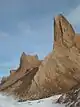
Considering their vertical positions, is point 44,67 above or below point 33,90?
above

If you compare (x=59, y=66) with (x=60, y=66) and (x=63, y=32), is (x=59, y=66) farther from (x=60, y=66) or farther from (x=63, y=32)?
(x=63, y=32)

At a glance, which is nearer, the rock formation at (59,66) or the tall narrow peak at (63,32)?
the rock formation at (59,66)

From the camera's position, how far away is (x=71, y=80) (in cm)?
4588

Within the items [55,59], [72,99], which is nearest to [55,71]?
[55,59]

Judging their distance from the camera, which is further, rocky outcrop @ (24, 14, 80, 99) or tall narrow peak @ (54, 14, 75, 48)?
tall narrow peak @ (54, 14, 75, 48)

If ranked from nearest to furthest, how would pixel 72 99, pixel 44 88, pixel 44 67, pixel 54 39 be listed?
1. pixel 72 99
2. pixel 44 88
3. pixel 44 67
4. pixel 54 39

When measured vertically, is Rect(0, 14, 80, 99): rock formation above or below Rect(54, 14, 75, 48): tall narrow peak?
below

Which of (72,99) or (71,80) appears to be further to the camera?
(71,80)

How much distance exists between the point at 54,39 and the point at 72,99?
36.3 meters

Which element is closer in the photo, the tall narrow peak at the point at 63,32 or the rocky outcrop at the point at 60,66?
the rocky outcrop at the point at 60,66

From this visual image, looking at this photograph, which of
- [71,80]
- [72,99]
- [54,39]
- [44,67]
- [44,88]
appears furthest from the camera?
[54,39]

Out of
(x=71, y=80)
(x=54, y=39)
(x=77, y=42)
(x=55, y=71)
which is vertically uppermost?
(x=54, y=39)

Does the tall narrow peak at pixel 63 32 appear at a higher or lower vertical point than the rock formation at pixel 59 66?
higher

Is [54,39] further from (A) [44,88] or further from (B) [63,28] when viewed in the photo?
(A) [44,88]
